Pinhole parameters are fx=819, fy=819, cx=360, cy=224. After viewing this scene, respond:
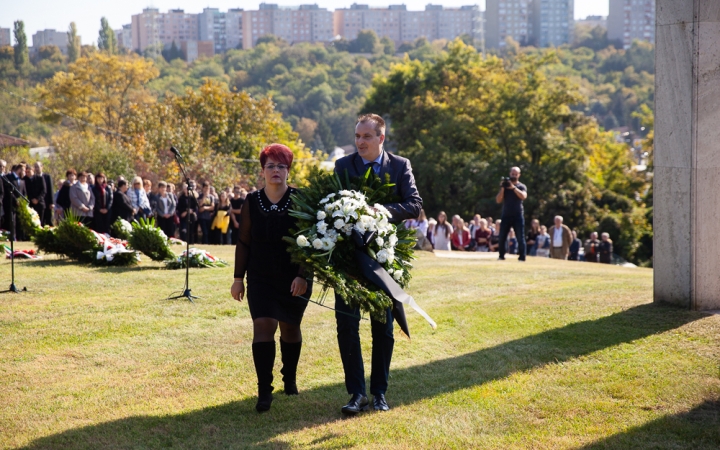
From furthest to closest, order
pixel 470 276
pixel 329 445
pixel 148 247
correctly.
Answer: pixel 148 247 → pixel 470 276 → pixel 329 445

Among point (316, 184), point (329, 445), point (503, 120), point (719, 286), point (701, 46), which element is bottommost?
point (329, 445)

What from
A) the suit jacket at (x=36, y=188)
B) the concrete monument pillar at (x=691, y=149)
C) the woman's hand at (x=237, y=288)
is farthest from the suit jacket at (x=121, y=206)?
the woman's hand at (x=237, y=288)

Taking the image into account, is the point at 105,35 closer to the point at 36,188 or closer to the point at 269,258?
the point at 36,188

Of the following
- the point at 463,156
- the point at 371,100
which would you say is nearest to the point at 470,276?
the point at 463,156

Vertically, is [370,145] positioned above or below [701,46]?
below

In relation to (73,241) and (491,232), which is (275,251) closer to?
(73,241)

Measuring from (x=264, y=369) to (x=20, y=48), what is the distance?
128 m

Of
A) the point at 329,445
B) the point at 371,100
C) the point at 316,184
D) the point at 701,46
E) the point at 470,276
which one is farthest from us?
the point at 371,100

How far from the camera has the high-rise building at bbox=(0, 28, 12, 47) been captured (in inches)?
5062

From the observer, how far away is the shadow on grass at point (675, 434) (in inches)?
225

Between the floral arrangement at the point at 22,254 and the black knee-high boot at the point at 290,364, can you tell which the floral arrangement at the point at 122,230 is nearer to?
the floral arrangement at the point at 22,254

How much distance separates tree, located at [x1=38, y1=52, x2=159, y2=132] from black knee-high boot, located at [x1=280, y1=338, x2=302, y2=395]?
245 feet

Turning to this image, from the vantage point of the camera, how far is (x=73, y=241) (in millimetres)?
15805

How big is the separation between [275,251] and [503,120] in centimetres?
4847
